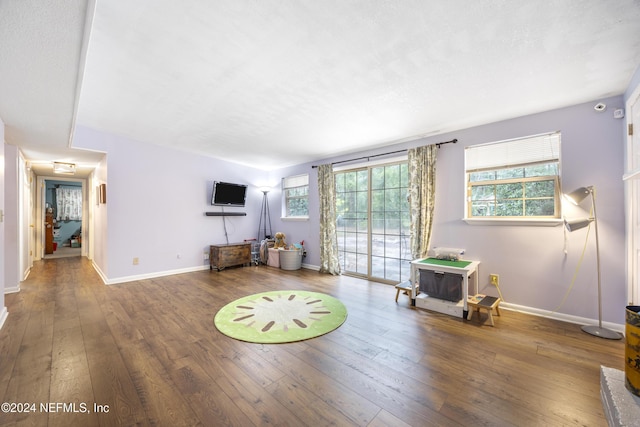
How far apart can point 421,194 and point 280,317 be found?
2715mm

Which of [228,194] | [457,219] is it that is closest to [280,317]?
[457,219]

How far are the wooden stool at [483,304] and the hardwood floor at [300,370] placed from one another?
0.13 m

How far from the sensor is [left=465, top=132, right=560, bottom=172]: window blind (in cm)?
292

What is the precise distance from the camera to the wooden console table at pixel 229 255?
17.0ft

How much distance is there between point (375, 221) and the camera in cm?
458

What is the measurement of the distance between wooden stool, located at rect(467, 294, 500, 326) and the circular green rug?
1.51m

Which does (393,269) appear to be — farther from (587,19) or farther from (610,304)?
(587,19)

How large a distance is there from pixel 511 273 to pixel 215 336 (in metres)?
3.58

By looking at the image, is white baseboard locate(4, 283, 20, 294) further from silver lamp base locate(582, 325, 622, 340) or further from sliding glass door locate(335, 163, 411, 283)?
silver lamp base locate(582, 325, 622, 340)

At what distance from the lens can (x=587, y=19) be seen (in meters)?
1.60

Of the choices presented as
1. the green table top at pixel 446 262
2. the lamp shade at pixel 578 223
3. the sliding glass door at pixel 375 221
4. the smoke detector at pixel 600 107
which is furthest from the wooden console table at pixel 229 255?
the smoke detector at pixel 600 107

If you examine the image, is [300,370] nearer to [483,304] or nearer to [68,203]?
[483,304]

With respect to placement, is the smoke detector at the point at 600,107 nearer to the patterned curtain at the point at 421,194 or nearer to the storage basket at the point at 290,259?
the patterned curtain at the point at 421,194

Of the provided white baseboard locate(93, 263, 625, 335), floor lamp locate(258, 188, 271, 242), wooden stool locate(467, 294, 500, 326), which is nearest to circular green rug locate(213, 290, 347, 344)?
wooden stool locate(467, 294, 500, 326)
